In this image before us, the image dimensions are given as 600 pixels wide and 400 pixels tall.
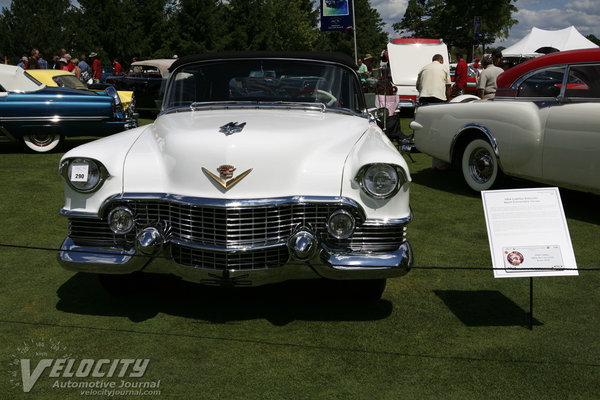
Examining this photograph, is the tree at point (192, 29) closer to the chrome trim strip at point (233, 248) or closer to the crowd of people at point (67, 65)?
the crowd of people at point (67, 65)

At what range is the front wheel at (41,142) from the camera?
34.6 feet

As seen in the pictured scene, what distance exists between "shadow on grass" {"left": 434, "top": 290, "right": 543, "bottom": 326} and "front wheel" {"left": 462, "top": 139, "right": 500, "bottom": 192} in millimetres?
3015

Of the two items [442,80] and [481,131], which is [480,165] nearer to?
[481,131]

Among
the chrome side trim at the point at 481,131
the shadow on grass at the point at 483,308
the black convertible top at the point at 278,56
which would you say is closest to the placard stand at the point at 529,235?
the shadow on grass at the point at 483,308

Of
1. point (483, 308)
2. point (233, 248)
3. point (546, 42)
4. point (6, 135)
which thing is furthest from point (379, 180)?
point (546, 42)

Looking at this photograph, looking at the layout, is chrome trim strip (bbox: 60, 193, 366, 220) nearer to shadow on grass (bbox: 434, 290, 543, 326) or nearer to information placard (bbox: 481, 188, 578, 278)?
information placard (bbox: 481, 188, 578, 278)

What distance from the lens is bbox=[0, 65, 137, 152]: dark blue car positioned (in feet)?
32.9

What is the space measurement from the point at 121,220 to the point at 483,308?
2309 mm

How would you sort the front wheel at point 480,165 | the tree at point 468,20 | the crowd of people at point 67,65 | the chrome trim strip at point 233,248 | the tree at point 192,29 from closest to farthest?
1. the chrome trim strip at point 233,248
2. the front wheel at point 480,165
3. the crowd of people at point 67,65
4. the tree at point 192,29
5. the tree at point 468,20

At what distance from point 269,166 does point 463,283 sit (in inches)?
73.3

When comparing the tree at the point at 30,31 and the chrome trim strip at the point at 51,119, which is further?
the tree at the point at 30,31

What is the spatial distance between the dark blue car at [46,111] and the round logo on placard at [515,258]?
8.12 m

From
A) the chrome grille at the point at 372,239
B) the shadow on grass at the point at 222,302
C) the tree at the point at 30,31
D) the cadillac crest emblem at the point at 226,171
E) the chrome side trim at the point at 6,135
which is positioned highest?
the tree at the point at 30,31

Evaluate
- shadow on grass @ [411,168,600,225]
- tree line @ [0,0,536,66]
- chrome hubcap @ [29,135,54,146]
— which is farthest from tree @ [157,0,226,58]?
shadow on grass @ [411,168,600,225]
